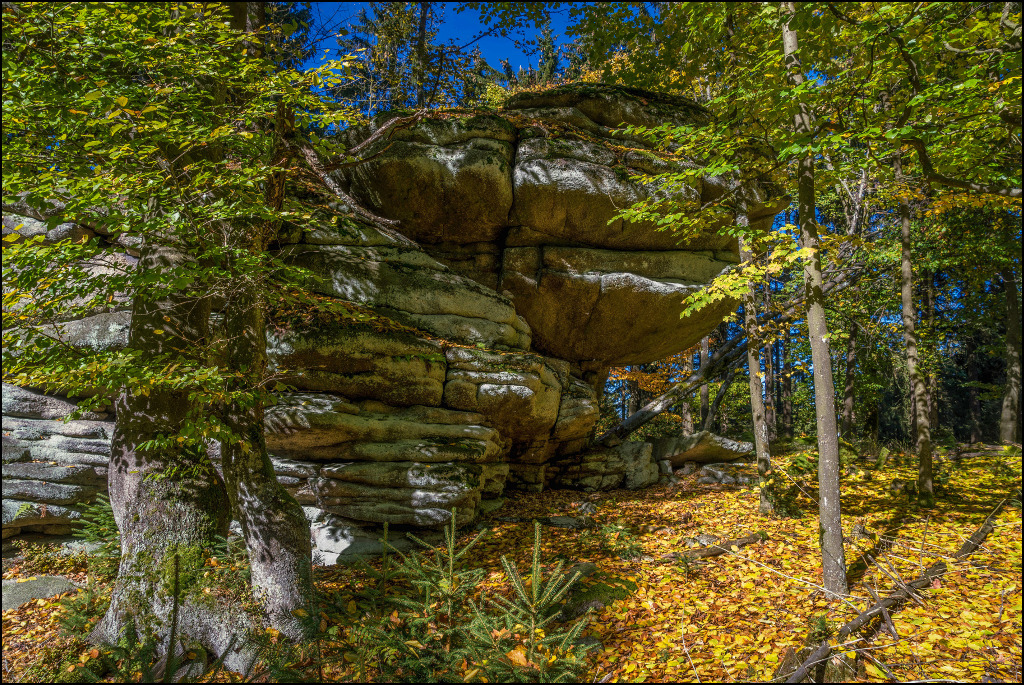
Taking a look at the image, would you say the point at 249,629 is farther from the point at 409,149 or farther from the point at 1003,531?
the point at 1003,531

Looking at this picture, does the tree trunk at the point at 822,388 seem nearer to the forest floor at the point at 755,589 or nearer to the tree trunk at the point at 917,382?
the forest floor at the point at 755,589

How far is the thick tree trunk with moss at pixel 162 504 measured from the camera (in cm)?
530

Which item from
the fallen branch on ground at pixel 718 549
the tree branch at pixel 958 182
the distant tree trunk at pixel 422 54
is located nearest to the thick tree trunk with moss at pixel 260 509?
the fallen branch on ground at pixel 718 549

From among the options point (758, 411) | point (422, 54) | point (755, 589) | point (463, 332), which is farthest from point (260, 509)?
point (422, 54)

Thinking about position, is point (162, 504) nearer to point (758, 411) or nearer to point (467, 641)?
point (467, 641)

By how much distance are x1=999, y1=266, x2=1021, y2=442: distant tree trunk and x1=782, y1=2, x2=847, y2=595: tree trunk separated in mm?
12025

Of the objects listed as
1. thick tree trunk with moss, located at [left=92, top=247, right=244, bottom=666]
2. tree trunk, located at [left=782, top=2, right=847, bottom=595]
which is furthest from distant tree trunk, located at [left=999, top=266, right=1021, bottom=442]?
thick tree trunk with moss, located at [left=92, top=247, right=244, bottom=666]

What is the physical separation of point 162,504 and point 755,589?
7.43m

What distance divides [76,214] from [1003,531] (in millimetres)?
12291

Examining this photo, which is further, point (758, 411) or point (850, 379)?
point (850, 379)

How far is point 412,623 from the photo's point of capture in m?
4.59

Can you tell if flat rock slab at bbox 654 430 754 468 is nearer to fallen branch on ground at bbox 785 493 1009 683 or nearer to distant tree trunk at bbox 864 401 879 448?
fallen branch on ground at bbox 785 493 1009 683

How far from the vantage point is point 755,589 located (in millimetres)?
5984

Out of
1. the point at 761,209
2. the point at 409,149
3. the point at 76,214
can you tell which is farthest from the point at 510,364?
the point at 761,209
